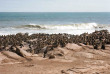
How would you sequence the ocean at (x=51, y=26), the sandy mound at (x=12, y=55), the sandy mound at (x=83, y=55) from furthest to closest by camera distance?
the ocean at (x=51, y=26)
the sandy mound at (x=83, y=55)
the sandy mound at (x=12, y=55)

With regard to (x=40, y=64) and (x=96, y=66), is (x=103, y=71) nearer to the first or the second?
(x=96, y=66)

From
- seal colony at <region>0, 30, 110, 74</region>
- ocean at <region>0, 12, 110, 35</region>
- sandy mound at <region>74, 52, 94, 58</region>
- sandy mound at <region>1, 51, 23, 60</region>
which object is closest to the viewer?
seal colony at <region>0, 30, 110, 74</region>

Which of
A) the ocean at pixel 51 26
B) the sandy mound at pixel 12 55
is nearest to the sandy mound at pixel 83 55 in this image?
the sandy mound at pixel 12 55

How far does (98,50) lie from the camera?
38.5 feet

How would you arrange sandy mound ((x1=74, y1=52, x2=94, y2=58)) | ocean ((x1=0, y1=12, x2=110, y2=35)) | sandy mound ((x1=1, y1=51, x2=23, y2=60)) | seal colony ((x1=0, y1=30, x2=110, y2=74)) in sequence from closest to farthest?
1. seal colony ((x1=0, y1=30, x2=110, y2=74))
2. sandy mound ((x1=1, y1=51, x2=23, y2=60))
3. sandy mound ((x1=74, y1=52, x2=94, y2=58))
4. ocean ((x1=0, y1=12, x2=110, y2=35))

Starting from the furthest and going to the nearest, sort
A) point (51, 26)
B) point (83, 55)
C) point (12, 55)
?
point (51, 26) < point (83, 55) < point (12, 55)

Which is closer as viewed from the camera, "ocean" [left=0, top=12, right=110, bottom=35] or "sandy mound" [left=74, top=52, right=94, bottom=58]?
"sandy mound" [left=74, top=52, right=94, bottom=58]

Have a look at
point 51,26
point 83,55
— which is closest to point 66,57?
point 83,55

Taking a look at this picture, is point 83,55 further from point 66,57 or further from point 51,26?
point 51,26

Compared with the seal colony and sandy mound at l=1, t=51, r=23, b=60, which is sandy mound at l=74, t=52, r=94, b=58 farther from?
sandy mound at l=1, t=51, r=23, b=60

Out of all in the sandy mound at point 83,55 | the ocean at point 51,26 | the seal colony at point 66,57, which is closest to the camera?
the seal colony at point 66,57

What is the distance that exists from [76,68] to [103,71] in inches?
45.2

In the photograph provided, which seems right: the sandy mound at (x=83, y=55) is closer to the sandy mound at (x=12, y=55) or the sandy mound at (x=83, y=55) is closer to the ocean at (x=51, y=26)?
the sandy mound at (x=12, y=55)

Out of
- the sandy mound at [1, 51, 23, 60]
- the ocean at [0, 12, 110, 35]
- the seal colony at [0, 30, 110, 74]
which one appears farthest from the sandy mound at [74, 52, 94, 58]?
the ocean at [0, 12, 110, 35]
